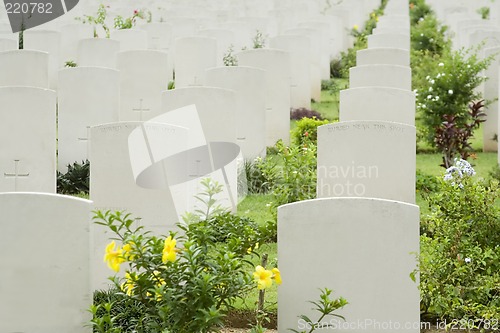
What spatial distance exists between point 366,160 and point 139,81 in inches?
190

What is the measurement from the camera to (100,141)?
753 cm

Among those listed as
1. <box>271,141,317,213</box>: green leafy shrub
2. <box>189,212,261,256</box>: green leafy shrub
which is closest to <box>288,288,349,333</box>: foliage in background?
<box>189,212,261,256</box>: green leafy shrub

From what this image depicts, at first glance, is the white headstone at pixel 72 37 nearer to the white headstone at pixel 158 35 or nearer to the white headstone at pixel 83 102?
the white headstone at pixel 158 35

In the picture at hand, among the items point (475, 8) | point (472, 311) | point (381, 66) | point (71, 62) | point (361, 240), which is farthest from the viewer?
point (475, 8)

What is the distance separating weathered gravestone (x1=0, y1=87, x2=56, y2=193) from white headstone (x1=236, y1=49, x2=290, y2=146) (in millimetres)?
3479

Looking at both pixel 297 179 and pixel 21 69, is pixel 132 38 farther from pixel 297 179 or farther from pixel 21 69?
pixel 297 179

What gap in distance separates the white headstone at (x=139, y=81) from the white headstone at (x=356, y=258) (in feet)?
20.7

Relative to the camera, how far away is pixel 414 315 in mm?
6152

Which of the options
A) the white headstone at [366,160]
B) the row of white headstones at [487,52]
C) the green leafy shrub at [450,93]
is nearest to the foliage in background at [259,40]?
the row of white headstones at [487,52]

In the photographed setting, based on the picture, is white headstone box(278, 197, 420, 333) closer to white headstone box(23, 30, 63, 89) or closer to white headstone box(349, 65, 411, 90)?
white headstone box(349, 65, 411, 90)

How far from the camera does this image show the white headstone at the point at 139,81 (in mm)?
12258

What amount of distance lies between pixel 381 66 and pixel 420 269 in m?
5.07

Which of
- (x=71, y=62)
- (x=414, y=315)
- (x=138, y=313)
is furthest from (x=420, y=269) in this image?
(x=71, y=62)

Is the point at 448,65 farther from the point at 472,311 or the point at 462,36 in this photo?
the point at 472,311
